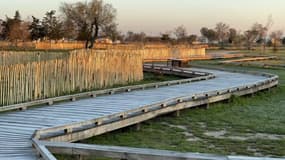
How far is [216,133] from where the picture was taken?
38.7 feet

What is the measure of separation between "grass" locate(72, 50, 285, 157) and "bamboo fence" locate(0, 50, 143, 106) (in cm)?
401

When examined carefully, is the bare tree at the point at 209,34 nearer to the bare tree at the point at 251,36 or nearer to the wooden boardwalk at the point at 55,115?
the bare tree at the point at 251,36

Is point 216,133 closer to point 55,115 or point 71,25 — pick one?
point 55,115

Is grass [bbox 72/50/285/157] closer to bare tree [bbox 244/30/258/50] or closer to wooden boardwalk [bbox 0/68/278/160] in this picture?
wooden boardwalk [bbox 0/68/278/160]

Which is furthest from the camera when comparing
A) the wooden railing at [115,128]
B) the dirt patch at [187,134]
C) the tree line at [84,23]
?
the tree line at [84,23]

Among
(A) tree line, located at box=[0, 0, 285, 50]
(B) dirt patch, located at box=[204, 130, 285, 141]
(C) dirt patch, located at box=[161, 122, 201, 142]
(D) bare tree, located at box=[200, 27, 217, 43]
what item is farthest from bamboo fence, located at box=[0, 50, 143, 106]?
(D) bare tree, located at box=[200, 27, 217, 43]

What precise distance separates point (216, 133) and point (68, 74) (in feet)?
23.2

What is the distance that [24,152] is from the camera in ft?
24.8

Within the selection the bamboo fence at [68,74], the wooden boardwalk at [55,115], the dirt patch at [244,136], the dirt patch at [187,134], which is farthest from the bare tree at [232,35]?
the dirt patch at [244,136]

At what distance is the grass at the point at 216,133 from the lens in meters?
10.1

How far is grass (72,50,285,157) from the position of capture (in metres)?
10.1

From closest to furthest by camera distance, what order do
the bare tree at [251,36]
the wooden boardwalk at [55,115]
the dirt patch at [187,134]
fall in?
the wooden boardwalk at [55,115] → the dirt patch at [187,134] → the bare tree at [251,36]

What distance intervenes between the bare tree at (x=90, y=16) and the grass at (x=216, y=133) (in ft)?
153

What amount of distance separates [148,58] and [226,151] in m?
32.6
